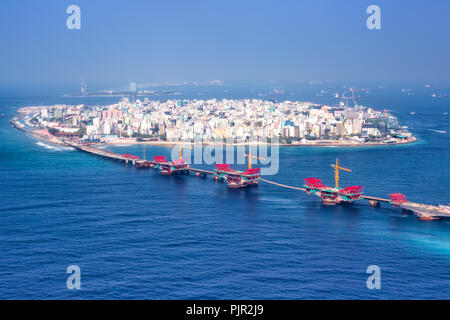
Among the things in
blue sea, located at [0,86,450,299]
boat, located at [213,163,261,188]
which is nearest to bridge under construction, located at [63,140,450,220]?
boat, located at [213,163,261,188]

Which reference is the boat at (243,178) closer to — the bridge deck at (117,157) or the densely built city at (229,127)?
the bridge deck at (117,157)

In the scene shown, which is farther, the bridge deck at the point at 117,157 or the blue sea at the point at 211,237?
the bridge deck at the point at 117,157

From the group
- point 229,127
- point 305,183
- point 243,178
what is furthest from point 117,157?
point 305,183

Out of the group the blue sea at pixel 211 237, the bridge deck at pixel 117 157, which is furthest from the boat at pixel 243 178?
the bridge deck at pixel 117 157

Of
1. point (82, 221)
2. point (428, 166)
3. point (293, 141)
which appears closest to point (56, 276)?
point (82, 221)

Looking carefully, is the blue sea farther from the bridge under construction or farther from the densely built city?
the densely built city

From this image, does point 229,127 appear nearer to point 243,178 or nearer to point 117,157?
point 117,157
